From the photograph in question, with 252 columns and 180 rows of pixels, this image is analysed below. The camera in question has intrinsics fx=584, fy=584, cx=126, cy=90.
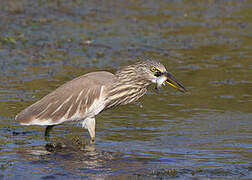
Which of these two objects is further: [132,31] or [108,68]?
[132,31]

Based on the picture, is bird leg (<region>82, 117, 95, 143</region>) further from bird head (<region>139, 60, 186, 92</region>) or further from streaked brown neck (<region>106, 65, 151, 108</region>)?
bird head (<region>139, 60, 186, 92</region>)

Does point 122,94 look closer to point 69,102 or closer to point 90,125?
point 90,125

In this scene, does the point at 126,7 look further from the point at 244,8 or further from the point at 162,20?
the point at 244,8

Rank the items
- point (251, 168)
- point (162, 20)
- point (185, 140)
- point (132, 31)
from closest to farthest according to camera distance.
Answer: point (251, 168) → point (185, 140) → point (132, 31) → point (162, 20)

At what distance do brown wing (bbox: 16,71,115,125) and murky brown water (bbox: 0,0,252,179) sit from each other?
314 millimetres

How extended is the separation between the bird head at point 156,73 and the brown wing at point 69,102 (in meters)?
0.45

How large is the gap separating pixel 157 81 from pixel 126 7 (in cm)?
956

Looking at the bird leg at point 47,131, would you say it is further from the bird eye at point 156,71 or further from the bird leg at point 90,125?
the bird eye at point 156,71

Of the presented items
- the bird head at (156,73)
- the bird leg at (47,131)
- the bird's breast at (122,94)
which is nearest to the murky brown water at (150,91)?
the bird leg at (47,131)

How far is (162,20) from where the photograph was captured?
1622cm

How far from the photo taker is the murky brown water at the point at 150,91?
6.86 meters

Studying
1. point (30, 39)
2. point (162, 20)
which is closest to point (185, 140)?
point (30, 39)

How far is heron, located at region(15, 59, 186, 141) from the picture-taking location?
777 cm

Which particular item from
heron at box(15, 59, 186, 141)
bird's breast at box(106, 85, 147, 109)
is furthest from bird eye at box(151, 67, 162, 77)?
bird's breast at box(106, 85, 147, 109)
